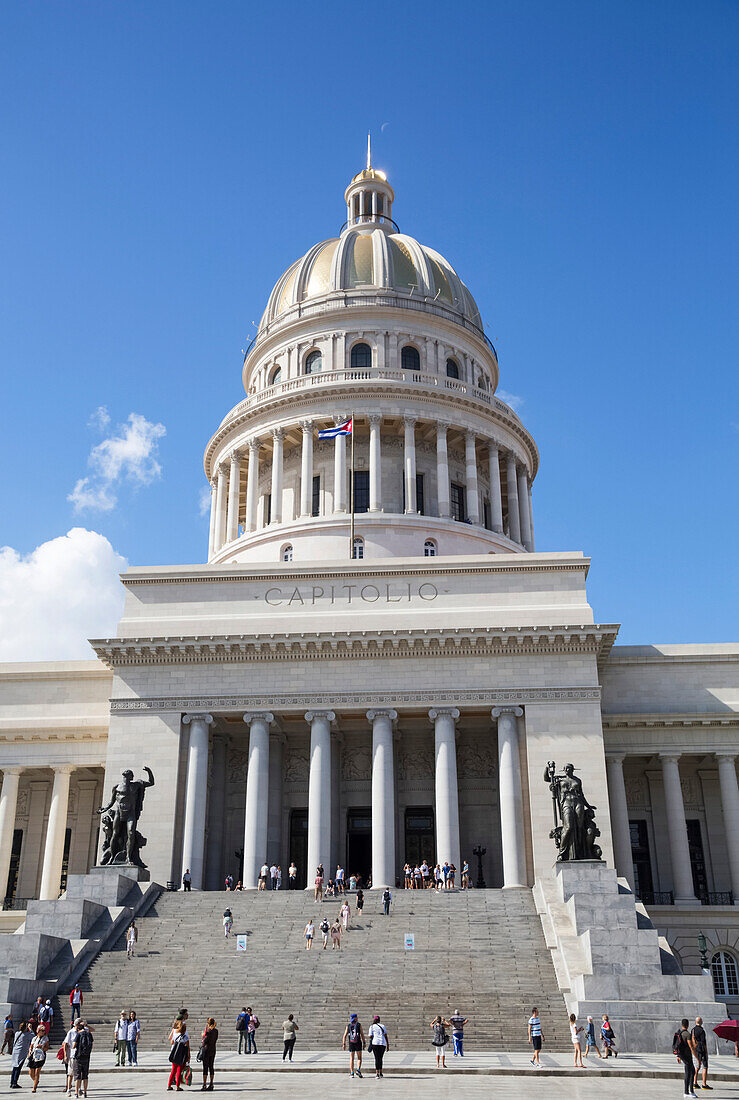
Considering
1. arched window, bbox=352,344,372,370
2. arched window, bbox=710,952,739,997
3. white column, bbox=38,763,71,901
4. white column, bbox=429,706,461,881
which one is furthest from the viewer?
arched window, bbox=352,344,372,370

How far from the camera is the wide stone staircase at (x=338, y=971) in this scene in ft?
89.7

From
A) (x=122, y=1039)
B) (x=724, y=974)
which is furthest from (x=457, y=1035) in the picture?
(x=724, y=974)

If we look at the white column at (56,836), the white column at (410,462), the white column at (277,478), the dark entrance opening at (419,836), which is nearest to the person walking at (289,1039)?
the dark entrance opening at (419,836)

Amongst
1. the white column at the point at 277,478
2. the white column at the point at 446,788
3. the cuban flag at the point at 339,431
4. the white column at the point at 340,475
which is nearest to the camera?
the white column at the point at 446,788

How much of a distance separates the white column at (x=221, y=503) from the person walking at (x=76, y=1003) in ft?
123

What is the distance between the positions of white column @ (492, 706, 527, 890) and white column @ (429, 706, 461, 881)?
1.80 metres

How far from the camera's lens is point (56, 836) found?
46.1 metres

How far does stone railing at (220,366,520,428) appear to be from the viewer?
61438 mm

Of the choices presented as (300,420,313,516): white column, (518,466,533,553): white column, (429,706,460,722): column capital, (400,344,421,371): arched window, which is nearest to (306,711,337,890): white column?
(429,706,460,722): column capital

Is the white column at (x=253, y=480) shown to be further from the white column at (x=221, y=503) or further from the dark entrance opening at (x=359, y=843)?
the dark entrance opening at (x=359, y=843)

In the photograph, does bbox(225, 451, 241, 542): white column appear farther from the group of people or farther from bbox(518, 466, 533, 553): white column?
the group of people

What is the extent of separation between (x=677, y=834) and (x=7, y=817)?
28.3 metres

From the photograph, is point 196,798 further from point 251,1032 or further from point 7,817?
point 251,1032

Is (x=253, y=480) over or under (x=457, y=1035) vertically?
over
